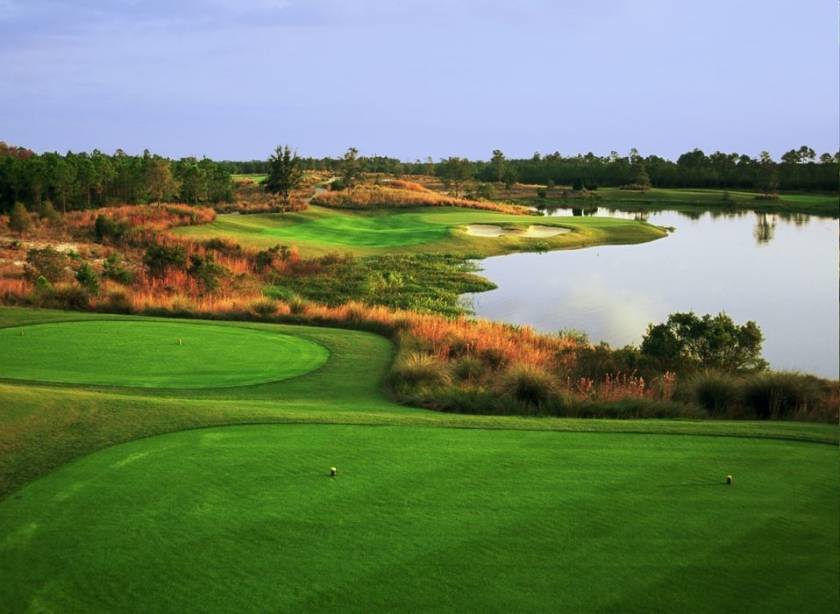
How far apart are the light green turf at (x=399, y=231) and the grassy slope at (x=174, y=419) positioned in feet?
81.8

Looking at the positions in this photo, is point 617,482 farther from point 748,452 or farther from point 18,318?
point 18,318

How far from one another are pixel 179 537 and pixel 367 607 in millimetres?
1493

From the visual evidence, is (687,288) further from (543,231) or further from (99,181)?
(99,181)

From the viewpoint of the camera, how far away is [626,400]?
→ 944 centimetres

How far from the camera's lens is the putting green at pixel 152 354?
1002cm

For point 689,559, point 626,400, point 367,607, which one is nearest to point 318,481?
point 367,607

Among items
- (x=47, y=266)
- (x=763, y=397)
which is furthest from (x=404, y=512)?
(x=47, y=266)

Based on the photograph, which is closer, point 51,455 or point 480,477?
point 480,477

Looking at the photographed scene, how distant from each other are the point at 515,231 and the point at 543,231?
5.77 ft

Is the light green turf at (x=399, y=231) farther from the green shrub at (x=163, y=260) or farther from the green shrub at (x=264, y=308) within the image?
the green shrub at (x=264, y=308)

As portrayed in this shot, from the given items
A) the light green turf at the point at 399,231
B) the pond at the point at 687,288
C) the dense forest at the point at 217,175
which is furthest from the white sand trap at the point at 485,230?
the dense forest at the point at 217,175

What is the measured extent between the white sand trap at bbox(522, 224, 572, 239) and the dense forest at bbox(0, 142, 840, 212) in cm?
1434

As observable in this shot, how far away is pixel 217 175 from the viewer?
57094 mm

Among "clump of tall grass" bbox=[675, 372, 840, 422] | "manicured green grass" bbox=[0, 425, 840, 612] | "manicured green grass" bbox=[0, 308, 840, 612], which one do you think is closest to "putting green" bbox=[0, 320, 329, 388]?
"manicured green grass" bbox=[0, 308, 840, 612]
